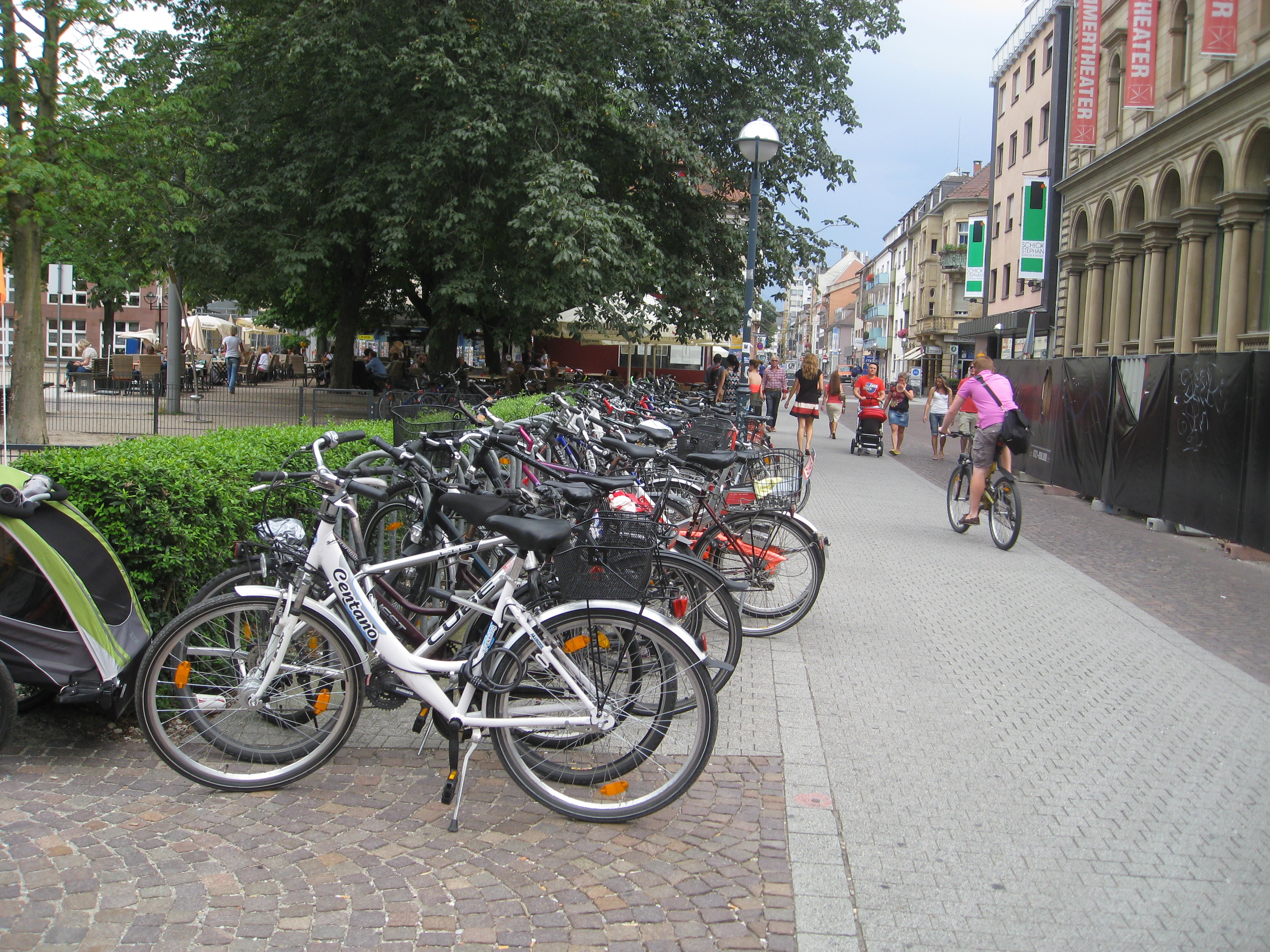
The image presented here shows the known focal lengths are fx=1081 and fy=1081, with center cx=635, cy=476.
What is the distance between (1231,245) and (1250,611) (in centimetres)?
1703

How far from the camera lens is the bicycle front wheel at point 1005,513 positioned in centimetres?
1005

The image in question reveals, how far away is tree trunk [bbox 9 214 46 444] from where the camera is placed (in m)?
14.4

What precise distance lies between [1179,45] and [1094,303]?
769 cm

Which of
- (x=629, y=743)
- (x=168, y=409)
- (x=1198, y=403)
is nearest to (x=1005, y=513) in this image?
(x=1198, y=403)

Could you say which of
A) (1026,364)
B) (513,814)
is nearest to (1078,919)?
(513,814)

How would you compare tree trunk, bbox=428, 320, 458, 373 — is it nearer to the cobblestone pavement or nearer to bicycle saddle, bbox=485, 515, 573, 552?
the cobblestone pavement

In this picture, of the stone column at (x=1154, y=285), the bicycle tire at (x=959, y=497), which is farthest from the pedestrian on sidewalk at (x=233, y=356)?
the stone column at (x=1154, y=285)

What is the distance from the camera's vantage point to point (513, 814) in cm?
397

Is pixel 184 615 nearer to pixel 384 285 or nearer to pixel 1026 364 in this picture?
pixel 1026 364

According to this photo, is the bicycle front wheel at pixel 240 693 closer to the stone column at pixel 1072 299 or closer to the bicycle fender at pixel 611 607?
the bicycle fender at pixel 611 607

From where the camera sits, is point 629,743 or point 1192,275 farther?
point 1192,275

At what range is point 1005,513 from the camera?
10.3 meters

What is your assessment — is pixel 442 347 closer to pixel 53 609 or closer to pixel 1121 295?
pixel 1121 295

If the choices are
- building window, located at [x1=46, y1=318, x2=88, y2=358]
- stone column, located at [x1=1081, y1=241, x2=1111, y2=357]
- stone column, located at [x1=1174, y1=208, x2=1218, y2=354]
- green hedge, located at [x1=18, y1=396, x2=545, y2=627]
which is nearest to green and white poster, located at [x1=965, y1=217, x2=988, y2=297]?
stone column, located at [x1=1081, y1=241, x2=1111, y2=357]
